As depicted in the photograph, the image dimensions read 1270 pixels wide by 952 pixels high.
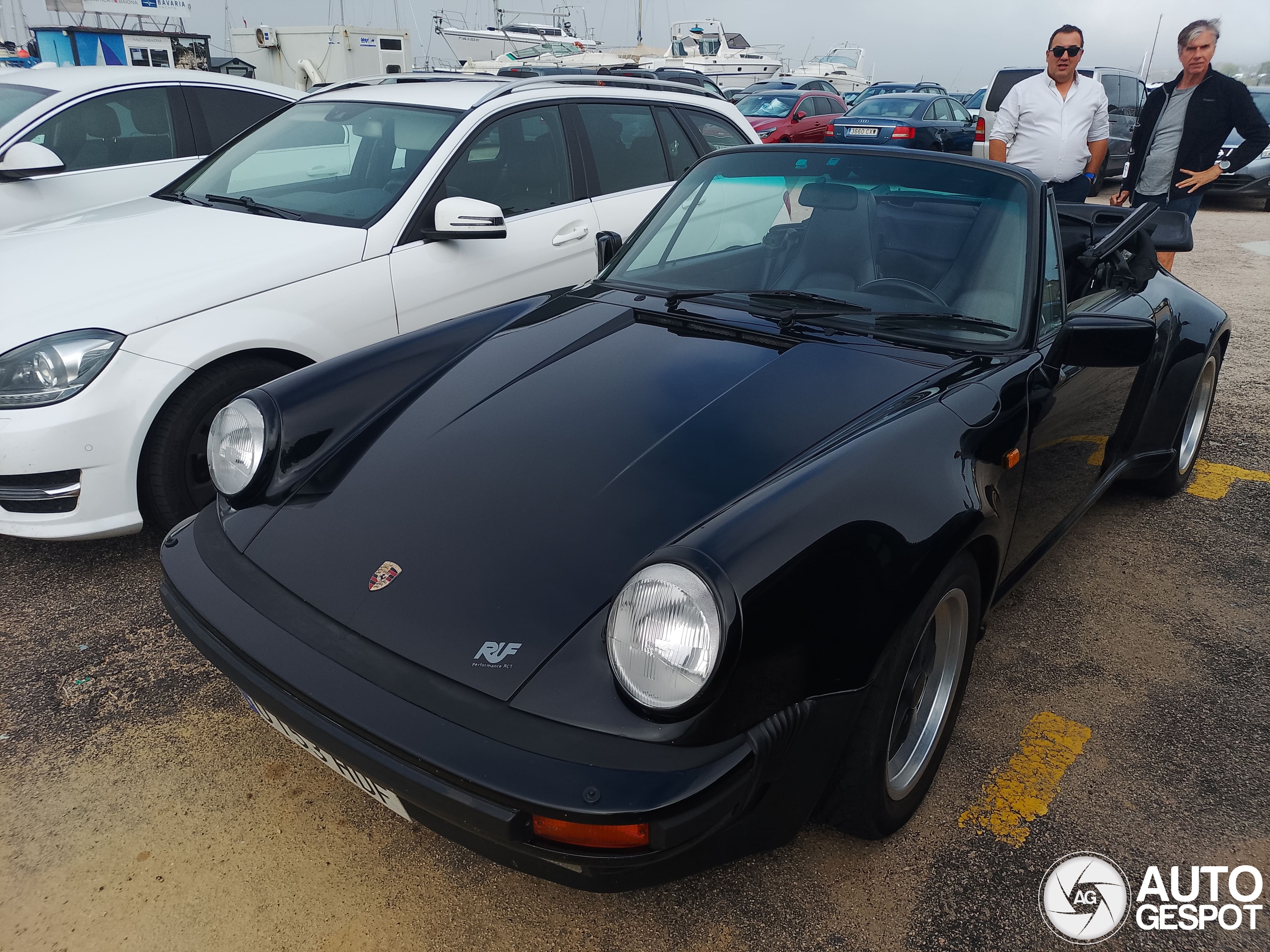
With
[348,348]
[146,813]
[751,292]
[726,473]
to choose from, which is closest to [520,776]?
[726,473]

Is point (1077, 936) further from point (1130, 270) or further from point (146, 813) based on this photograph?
point (1130, 270)

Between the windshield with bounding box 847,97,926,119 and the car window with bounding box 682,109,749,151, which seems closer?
the car window with bounding box 682,109,749,151

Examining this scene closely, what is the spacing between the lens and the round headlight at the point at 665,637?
4.88 feet

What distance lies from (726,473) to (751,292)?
0.97 metres

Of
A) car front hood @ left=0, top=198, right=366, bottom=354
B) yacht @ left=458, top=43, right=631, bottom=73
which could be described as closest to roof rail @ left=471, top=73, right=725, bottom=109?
car front hood @ left=0, top=198, right=366, bottom=354

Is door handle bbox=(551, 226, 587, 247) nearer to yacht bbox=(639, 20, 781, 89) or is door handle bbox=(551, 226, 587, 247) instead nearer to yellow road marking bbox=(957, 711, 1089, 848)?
yellow road marking bbox=(957, 711, 1089, 848)

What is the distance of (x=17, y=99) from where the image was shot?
5.08 meters

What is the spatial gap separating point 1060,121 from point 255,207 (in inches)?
161

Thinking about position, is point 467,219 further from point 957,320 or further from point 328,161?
point 957,320

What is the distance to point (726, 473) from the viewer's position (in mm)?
1895

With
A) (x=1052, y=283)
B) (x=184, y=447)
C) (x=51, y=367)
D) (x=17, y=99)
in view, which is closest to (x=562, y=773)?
(x=1052, y=283)

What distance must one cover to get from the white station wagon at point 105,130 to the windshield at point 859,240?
130 inches

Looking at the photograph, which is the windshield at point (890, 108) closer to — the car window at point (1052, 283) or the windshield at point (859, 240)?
the windshield at point (859, 240)

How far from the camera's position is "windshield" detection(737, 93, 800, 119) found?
18.3 metres
